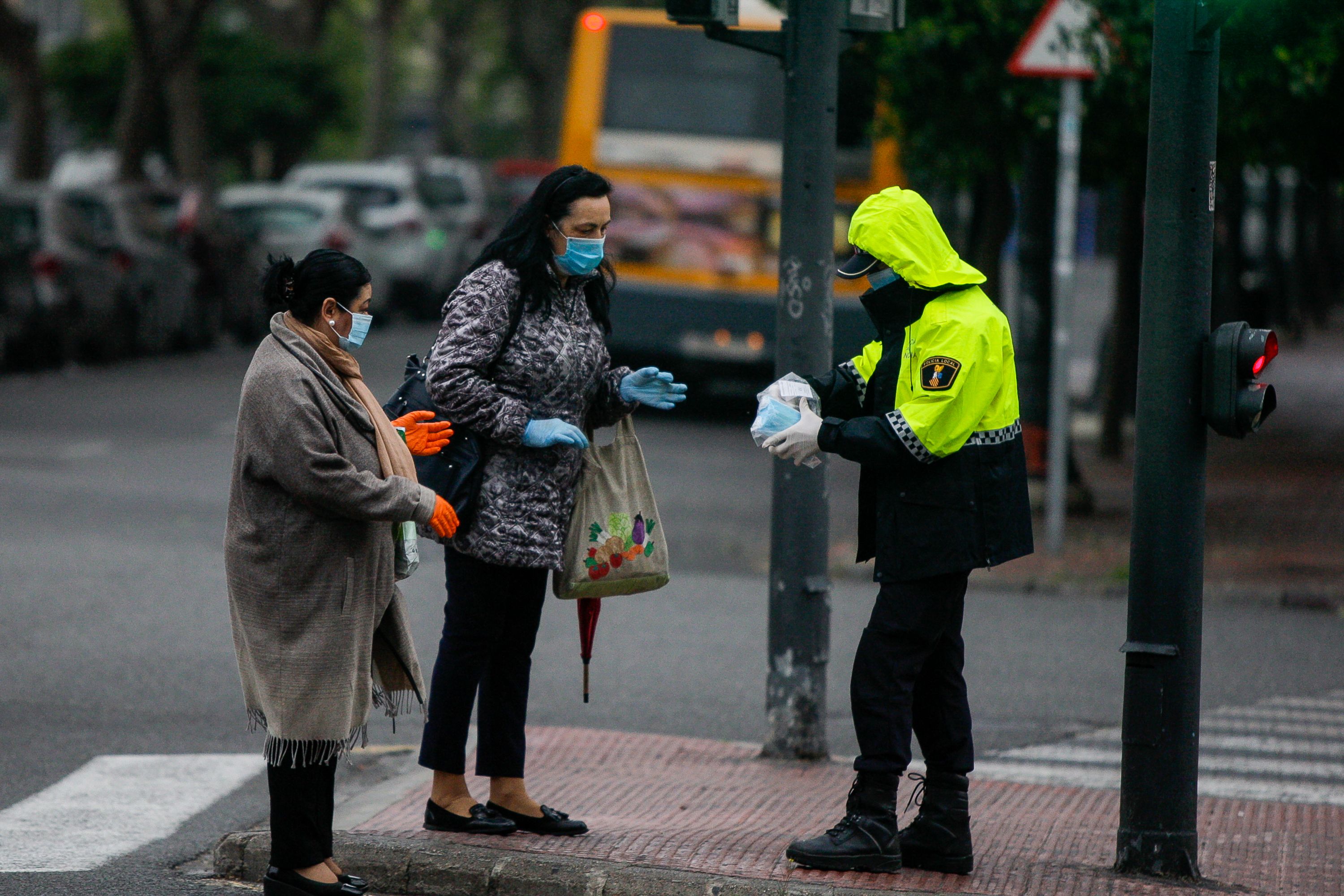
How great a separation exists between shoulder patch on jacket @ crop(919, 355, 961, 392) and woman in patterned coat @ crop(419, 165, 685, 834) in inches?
32.5

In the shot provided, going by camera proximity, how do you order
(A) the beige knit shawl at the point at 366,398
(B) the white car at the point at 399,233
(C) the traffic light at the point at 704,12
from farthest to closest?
(B) the white car at the point at 399,233
(C) the traffic light at the point at 704,12
(A) the beige knit shawl at the point at 366,398

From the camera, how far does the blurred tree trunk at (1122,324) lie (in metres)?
14.8

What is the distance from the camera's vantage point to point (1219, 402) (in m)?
4.81

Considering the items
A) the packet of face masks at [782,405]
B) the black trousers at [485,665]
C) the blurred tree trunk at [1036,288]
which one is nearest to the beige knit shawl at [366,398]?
the black trousers at [485,665]

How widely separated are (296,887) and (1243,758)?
3.66 meters

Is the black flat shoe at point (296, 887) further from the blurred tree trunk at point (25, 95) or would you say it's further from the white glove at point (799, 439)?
the blurred tree trunk at point (25, 95)

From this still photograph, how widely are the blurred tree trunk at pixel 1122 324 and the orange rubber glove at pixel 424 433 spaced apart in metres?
10.6

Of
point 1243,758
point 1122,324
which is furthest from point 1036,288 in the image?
point 1243,758

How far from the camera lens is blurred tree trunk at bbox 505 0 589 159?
4969 cm

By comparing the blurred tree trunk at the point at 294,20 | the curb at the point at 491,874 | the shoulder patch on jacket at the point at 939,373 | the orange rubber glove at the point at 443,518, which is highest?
the blurred tree trunk at the point at 294,20

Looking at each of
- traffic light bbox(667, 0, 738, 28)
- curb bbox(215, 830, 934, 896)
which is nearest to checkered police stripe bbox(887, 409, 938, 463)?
curb bbox(215, 830, 934, 896)

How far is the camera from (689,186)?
16844 mm

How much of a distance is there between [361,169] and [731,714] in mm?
24567

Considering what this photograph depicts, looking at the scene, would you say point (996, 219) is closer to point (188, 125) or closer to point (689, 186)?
point (689, 186)
